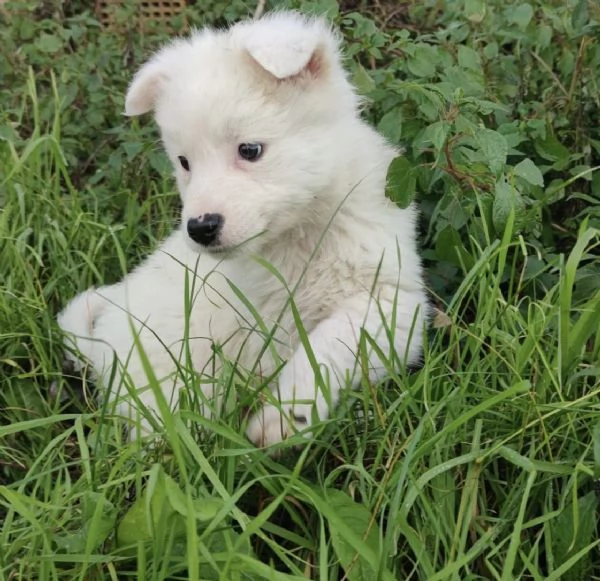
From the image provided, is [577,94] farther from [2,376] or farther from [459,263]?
[2,376]

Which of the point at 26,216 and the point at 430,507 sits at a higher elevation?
the point at 430,507

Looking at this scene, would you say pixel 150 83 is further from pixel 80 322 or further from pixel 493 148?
pixel 493 148

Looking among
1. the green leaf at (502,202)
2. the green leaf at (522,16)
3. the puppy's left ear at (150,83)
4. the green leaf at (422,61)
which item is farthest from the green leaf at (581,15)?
the puppy's left ear at (150,83)

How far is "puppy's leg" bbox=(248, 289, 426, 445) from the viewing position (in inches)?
93.0

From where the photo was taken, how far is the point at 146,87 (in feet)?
9.70

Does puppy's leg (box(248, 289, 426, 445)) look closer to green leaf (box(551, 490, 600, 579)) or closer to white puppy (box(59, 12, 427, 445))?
white puppy (box(59, 12, 427, 445))

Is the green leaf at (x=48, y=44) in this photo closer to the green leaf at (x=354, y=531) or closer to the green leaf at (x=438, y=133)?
the green leaf at (x=438, y=133)

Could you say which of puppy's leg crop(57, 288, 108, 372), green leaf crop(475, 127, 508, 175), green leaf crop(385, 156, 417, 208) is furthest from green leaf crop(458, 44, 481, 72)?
puppy's leg crop(57, 288, 108, 372)

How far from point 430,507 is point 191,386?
2.56ft

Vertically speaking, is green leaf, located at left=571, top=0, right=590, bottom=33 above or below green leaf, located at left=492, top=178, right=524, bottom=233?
above

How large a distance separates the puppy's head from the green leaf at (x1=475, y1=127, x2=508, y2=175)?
456 millimetres

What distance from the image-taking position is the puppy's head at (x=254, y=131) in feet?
8.26

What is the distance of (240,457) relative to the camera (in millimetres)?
2240

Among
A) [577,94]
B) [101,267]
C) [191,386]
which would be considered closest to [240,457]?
[191,386]
